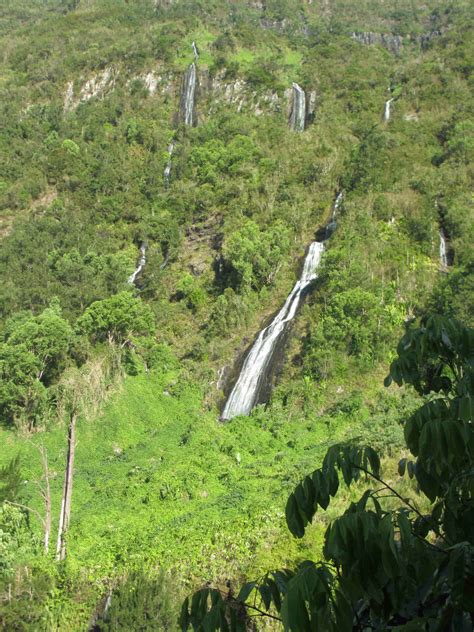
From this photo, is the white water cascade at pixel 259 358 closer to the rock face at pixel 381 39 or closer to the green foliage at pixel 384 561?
the green foliage at pixel 384 561

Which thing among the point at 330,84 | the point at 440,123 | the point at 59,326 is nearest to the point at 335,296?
the point at 59,326

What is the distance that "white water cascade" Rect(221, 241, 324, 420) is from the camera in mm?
25531

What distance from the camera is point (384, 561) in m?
2.07

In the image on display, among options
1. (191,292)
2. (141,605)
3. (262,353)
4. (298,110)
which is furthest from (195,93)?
(141,605)

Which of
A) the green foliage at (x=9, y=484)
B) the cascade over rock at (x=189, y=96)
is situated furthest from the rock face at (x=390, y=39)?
the green foliage at (x=9, y=484)

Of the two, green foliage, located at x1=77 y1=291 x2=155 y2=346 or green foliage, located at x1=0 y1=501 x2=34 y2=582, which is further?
green foliage, located at x1=77 y1=291 x2=155 y2=346

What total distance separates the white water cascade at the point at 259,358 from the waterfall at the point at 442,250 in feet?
22.6

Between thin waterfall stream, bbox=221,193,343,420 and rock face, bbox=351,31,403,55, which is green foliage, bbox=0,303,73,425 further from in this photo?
rock face, bbox=351,31,403,55

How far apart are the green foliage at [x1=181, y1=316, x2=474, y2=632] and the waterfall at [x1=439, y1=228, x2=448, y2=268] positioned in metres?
30.1

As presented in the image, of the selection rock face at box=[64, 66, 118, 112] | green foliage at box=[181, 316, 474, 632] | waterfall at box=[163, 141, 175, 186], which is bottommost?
waterfall at box=[163, 141, 175, 186]

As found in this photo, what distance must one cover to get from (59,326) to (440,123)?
35.5 m

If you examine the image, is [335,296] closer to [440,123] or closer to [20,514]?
[20,514]

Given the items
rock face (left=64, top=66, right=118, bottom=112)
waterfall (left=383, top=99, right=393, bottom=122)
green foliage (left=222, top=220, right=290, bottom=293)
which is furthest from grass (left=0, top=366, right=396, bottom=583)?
rock face (left=64, top=66, right=118, bottom=112)

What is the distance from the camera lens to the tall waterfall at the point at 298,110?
56406mm
